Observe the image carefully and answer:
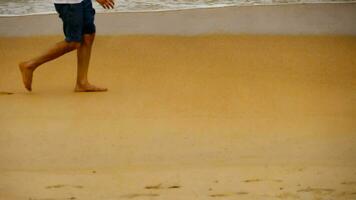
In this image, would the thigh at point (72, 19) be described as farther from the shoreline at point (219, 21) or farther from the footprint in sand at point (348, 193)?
A: the footprint in sand at point (348, 193)

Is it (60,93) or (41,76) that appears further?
(41,76)

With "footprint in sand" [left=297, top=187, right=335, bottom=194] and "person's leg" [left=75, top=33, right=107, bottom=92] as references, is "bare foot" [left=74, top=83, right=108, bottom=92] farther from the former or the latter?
"footprint in sand" [left=297, top=187, right=335, bottom=194]

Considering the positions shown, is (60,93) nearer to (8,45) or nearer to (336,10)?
(8,45)

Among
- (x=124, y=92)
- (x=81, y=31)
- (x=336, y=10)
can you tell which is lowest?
(x=124, y=92)

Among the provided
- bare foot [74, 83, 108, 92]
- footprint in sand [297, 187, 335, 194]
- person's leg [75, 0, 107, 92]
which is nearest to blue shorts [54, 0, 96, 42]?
person's leg [75, 0, 107, 92]

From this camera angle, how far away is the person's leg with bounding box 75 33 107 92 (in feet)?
14.1

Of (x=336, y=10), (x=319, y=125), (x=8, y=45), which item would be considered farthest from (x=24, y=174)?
(x=336, y=10)

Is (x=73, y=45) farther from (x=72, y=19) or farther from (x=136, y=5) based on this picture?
(x=136, y=5)

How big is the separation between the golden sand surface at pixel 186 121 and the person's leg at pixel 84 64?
7 cm

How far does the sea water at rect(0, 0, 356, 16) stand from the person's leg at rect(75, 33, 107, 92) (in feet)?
6.01

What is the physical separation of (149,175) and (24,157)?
0.51 meters

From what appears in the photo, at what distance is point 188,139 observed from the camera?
3.40 m

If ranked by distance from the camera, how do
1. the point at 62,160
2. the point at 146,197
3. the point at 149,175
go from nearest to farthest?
the point at 146,197
the point at 149,175
the point at 62,160

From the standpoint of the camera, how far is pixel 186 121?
12.1ft
